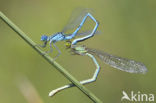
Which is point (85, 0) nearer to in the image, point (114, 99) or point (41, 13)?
point (41, 13)

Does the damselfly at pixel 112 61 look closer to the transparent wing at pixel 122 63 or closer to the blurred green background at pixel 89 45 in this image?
the transparent wing at pixel 122 63

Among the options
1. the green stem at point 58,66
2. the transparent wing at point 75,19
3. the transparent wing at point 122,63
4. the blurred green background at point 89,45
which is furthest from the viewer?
the blurred green background at point 89,45

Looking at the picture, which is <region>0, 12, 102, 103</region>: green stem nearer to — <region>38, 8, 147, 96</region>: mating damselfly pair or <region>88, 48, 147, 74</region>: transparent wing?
<region>38, 8, 147, 96</region>: mating damselfly pair

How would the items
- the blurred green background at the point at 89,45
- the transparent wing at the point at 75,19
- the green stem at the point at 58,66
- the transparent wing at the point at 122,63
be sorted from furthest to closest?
the blurred green background at the point at 89,45 → the transparent wing at the point at 75,19 → the transparent wing at the point at 122,63 → the green stem at the point at 58,66

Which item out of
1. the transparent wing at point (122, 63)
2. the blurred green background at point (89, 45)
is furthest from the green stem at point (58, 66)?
the blurred green background at point (89, 45)

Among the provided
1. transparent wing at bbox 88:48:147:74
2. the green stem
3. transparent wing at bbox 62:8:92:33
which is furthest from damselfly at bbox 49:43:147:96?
the green stem

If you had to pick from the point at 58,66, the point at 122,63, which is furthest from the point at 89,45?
the point at 58,66

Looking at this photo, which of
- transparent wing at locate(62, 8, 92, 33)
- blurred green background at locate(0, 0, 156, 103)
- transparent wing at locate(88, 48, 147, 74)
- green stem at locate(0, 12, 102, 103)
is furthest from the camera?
blurred green background at locate(0, 0, 156, 103)

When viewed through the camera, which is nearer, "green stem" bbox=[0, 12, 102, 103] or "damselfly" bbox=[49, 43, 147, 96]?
"green stem" bbox=[0, 12, 102, 103]

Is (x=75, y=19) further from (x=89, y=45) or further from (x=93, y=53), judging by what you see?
(x=89, y=45)
